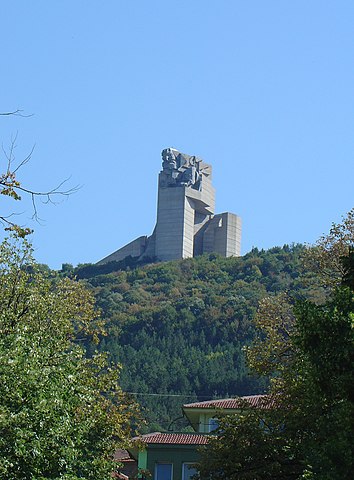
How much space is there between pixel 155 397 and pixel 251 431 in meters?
91.0

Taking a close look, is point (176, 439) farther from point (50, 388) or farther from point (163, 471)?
point (50, 388)

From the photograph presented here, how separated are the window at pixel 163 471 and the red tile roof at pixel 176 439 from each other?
996 millimetres

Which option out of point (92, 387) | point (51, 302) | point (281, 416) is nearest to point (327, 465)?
point (281, 416)

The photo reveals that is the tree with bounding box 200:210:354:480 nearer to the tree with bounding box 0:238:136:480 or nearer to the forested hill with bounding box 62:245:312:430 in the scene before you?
the tree with bounding box 0:238:136:480

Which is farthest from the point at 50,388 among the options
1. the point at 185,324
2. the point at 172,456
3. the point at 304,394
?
the point at 185,324

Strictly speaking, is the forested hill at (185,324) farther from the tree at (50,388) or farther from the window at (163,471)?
the tree at (50,388)

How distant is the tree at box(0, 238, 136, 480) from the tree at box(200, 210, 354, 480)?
3.80 metres

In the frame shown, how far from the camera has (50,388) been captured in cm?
3147

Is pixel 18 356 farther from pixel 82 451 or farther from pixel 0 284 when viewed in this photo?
pixel 0 284

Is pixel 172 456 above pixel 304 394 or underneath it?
underneath

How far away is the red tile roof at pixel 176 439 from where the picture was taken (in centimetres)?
5494

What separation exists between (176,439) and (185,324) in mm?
114069

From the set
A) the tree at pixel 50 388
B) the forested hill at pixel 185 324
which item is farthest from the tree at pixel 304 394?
the forested hill at pixel 185 324

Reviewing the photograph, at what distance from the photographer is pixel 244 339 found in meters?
158
